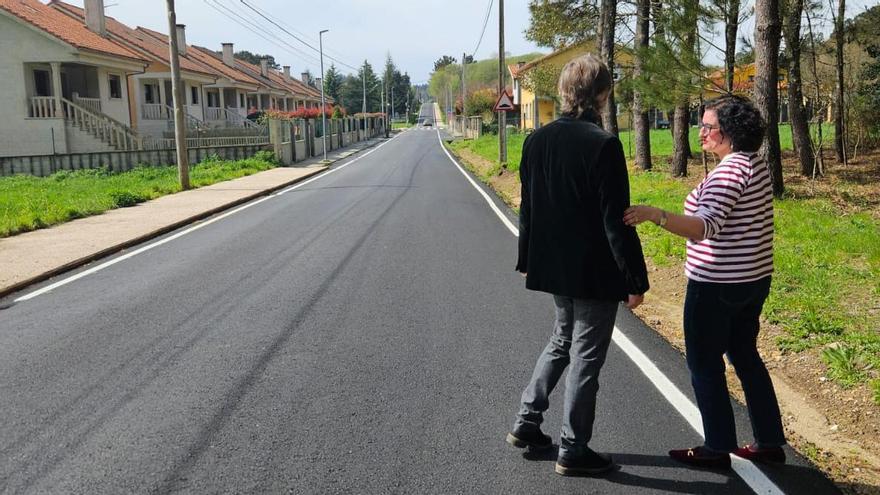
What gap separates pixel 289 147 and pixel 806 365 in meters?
30.2

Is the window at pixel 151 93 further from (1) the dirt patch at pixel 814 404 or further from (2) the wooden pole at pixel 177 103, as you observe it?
(1) the dirt patch at pixel 814 404

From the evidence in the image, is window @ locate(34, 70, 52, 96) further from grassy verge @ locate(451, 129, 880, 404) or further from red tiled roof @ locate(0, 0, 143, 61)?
grassy verge @ locate(451, 129, 880, 404)

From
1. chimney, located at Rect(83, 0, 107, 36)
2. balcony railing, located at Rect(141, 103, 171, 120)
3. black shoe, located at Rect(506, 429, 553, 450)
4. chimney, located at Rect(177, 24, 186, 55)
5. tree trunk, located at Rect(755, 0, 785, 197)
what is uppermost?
chimney, located at Rect(177, 24, 186, 55)

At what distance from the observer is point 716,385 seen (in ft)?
12.1

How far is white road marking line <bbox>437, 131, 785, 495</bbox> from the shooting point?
355 cm

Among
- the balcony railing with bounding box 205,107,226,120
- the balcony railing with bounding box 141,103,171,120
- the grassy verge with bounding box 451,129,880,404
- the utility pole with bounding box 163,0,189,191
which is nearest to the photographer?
the grassy verge with bounding box 451,129,880,404

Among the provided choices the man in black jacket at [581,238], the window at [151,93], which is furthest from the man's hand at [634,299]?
the window at [151,93]

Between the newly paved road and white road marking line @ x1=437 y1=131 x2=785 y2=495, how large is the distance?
2.3 inches

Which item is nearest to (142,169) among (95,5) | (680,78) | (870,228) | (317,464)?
(95,5)

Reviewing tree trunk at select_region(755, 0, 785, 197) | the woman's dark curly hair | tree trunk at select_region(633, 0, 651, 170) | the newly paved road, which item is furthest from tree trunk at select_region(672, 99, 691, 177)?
the woman's dark curly hair

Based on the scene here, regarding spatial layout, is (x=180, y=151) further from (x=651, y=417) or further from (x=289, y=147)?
(x=651, y=417)

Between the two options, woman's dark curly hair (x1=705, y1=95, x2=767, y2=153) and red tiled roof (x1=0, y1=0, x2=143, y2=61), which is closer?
woman's dark curly hair (x1=705, y1=95, x2=767, y2=153)

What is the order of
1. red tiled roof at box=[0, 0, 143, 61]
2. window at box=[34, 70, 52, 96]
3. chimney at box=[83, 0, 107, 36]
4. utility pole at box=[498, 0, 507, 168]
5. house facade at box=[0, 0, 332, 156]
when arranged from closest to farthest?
1. utility pole at box=[498, 0, 507, 168]
2. red tiled roof at box=[0, 0, 143, 61]
3. house facade at box=[0, 0, 332, 156]
4. window at box=[34, 70, 52, 96]
5. chimney at box=[83, 0, 107, 36]

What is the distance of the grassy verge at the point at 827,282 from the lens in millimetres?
5102
